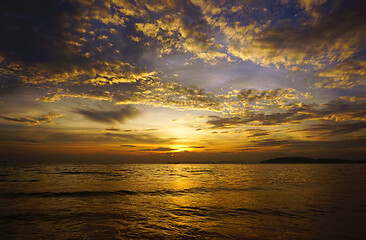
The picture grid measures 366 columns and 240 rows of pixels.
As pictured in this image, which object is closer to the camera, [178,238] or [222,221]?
[178,238]

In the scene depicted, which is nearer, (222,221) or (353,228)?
(353,228)

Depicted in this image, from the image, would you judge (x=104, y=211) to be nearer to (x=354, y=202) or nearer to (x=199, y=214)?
(x=199, y=214)

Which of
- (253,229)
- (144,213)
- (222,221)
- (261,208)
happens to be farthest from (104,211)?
(261,208)

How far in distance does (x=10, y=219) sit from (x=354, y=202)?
81.8ft

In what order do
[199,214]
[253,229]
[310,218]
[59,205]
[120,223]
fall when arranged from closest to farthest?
[253,229] → [120,223] → [310,218] → [199,214] → [59,205]

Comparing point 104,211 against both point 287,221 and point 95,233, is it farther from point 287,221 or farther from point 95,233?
point 287,221

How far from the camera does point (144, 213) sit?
12242 millimetres

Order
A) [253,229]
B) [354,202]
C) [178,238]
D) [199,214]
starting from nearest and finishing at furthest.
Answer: [178,238] < [253,229] < [199,214] < [354,202]

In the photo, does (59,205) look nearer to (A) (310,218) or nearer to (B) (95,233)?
(B) (95,233)

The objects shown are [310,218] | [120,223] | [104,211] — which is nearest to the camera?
[120,223]

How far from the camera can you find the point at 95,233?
8.50 metres

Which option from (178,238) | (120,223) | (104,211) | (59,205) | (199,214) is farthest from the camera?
(59,205)

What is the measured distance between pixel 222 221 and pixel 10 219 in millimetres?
12360

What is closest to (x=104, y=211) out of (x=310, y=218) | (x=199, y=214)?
(x=199, y=214)
